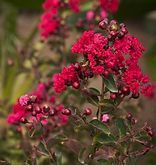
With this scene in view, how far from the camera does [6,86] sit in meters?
4.47

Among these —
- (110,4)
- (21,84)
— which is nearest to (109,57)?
(110,4)

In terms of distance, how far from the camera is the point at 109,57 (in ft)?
6.41

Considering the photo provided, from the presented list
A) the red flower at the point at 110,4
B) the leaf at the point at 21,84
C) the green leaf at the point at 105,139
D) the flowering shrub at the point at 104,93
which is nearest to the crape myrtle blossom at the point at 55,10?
the red flower at the point at 110,4

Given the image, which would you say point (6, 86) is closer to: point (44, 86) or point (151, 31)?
point (44, 86)

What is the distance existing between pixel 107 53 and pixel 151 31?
534 cm

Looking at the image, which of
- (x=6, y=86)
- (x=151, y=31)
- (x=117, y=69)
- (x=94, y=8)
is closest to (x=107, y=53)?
(x=117, y=69)

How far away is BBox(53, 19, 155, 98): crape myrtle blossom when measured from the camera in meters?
1.96

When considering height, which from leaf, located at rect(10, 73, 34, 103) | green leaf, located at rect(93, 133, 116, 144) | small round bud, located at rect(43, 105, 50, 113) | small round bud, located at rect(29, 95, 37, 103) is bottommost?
leaf, located at rect(10, 73, 34, 103)

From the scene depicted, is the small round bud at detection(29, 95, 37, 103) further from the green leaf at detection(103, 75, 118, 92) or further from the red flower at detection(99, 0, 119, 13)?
the red flower at detection(99, 0, 119, 13)

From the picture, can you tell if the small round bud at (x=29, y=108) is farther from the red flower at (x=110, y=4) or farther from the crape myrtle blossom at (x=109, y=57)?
the red flower at (x=110, y=4)

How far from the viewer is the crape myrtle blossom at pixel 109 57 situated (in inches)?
77.1

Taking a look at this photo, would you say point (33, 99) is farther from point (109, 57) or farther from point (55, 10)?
point (55, 10)

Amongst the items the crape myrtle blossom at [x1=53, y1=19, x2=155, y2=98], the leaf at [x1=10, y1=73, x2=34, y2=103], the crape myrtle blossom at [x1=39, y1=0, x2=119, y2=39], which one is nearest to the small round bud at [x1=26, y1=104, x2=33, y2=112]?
the crape myrtle blossom at [x1=53, y1=19, x2=155, y2=98]

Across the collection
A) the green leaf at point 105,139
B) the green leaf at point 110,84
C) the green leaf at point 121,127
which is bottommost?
the green leaf at point 105,139
